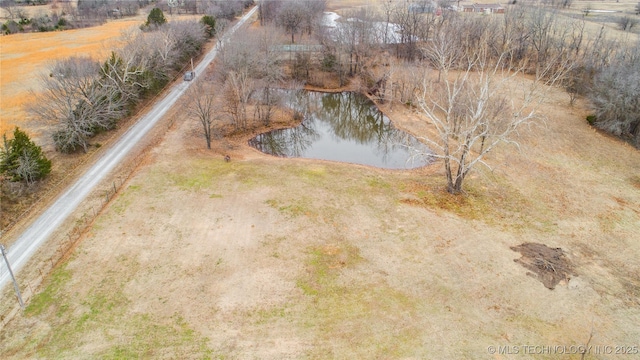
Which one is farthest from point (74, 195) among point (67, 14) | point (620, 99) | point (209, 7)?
point (67, 14)

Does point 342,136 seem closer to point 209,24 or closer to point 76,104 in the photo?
point 76,104

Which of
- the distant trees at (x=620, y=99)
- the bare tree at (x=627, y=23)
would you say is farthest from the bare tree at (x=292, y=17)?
the bare tree at (x=627, y=23)

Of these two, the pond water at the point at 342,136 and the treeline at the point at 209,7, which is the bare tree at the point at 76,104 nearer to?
the pond water at the point at 342,136

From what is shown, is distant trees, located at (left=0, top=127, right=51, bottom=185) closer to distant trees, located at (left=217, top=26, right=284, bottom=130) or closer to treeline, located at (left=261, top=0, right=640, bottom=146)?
distant trees, located at (left=217, top=26, right=284, bottom=130)

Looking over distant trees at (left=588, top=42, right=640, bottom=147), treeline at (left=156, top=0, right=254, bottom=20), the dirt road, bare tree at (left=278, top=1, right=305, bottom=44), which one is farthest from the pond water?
treeline at (left=156, top=0, right=254, bottom=20)

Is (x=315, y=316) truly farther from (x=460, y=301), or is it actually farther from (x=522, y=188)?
(x=522, y=188)
